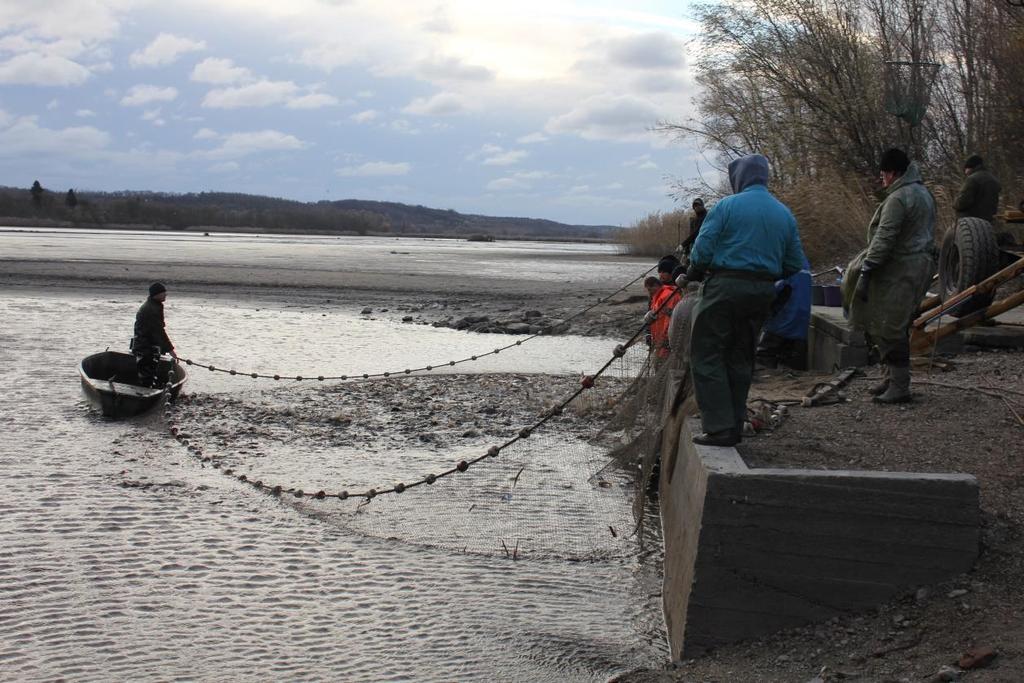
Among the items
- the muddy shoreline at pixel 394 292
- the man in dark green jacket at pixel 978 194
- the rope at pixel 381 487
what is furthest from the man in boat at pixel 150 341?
the man in dark green jacket at pixel 978 194

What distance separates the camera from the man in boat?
14312 mm

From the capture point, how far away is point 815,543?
5297mm

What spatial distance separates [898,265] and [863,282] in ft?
0.92

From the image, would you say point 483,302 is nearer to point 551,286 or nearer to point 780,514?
point 551,286

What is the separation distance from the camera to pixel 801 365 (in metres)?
11.8

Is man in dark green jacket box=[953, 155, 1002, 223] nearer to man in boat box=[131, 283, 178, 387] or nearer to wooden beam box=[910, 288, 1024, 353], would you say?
wooden beam box=[910, 288, 1024, 353]

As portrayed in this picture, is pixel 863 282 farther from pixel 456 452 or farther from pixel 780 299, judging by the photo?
pixel 456 452

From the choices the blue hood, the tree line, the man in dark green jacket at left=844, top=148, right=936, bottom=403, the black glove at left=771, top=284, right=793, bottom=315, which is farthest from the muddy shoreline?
the blue hood

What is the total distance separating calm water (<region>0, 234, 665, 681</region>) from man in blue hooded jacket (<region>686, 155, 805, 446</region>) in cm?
150

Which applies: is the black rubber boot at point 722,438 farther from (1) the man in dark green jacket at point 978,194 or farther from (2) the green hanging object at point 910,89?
(2) the green hanging object at point 910,89

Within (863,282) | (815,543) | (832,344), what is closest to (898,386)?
(863,282)

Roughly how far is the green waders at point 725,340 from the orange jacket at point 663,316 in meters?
2.89

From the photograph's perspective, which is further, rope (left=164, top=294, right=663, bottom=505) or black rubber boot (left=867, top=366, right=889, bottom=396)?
black rubber boot (left=867, top=366, right=889, bottom=396)

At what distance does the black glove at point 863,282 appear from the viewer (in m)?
7.89
